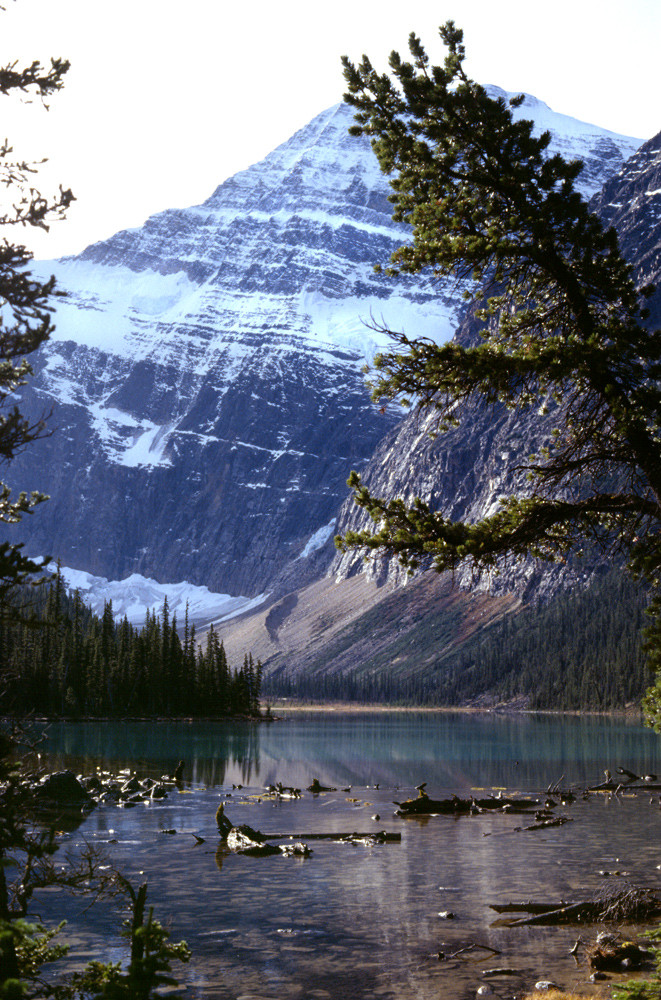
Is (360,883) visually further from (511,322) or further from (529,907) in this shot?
(511,322)

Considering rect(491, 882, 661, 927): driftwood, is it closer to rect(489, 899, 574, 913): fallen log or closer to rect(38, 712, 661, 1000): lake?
rect(489, 899, 574, 913): fallen log

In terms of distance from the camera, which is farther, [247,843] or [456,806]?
[456,806]

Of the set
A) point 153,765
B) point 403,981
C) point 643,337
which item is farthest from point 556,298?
point 153,765

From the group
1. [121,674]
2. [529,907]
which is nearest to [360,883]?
[529,907]

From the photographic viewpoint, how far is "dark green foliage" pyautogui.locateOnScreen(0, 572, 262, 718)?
140 m

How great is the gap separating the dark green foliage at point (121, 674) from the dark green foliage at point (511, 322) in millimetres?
115568

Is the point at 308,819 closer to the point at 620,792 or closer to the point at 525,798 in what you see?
the point at 525,798

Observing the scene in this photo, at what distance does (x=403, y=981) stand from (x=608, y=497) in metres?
10.4

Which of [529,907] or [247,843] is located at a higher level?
[529,907]

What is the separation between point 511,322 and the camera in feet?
58.6

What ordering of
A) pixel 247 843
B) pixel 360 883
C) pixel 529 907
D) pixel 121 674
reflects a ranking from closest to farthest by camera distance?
pixel 529 907, pixel 360 883, pixel 247 843, pixel 121 674

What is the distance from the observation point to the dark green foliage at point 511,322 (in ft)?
51.3

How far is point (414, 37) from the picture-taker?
1639 cm

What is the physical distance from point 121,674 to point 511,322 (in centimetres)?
13917
